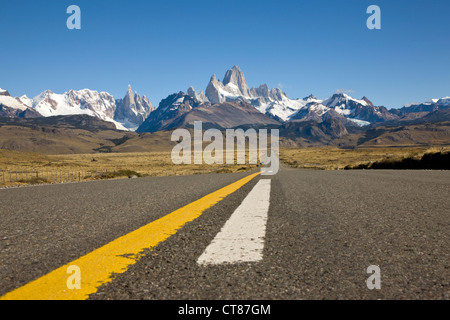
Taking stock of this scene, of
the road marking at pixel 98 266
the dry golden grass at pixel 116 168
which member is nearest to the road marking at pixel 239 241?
the road marking at pixel 98 266

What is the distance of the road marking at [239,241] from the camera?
2867 millimetres

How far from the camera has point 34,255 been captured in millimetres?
3072

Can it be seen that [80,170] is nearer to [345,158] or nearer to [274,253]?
[274,253]

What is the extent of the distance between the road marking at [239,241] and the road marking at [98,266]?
613 mm

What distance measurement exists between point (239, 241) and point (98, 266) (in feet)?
4.61

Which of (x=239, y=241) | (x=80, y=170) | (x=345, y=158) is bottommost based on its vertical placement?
(x=80, y=170)

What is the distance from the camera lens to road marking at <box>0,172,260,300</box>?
210 cm

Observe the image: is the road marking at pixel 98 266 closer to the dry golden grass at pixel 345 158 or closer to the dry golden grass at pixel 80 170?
the dry golden grass at pixel 80 170

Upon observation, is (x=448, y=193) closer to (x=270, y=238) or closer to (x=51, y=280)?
(x=270, y=238)

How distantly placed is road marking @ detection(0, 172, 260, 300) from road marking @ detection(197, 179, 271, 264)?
61cm

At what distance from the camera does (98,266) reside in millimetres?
2629

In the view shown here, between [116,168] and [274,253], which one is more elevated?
[274,253]

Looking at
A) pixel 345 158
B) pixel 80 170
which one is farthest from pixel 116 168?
pixel 345 158
